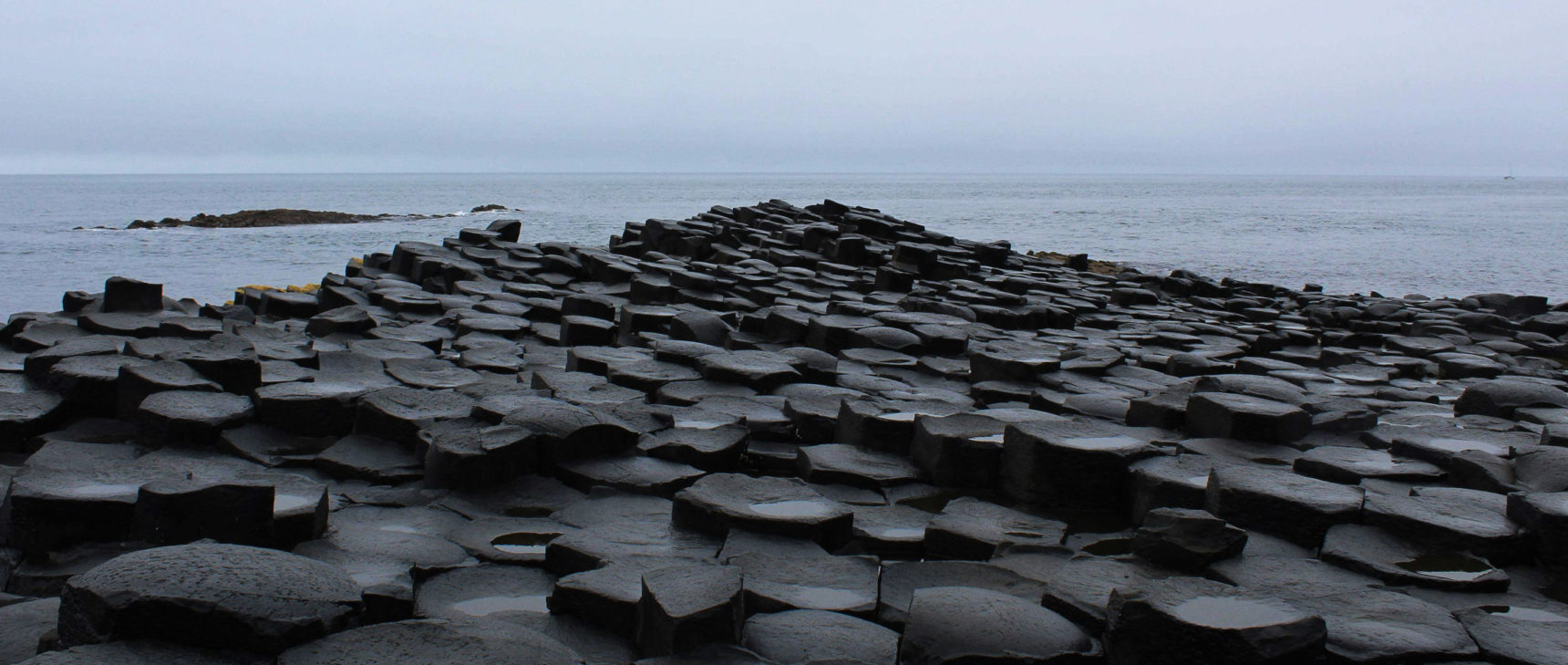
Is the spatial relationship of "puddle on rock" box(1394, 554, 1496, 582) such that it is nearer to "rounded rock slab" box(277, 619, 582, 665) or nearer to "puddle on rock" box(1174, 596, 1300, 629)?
"puddle on rock" box(1174, 596, 1300, 629)

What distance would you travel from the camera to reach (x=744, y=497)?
9.93 ft

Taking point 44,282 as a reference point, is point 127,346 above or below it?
above

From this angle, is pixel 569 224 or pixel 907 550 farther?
pixel 569 224

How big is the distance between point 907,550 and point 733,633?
914 mm

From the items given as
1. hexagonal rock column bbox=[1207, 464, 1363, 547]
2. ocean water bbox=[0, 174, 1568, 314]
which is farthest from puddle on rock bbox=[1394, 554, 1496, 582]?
ocean water bbox=[0, 174, 1568, 314]

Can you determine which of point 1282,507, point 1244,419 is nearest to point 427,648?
point 1282,507

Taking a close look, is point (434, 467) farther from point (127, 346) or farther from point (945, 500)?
point (127, 346)

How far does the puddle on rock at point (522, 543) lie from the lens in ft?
9.09

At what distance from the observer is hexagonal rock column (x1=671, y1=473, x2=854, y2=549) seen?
→ 280 cm

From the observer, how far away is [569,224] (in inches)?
1346

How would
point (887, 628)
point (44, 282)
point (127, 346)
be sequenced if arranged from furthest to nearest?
1. point (44, 282)
2. point (127, 346)
3. point (887, 628)

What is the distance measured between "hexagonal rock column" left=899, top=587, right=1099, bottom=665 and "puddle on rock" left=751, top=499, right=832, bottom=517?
25.7 inches

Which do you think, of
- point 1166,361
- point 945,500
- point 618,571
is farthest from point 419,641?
point 1166,361

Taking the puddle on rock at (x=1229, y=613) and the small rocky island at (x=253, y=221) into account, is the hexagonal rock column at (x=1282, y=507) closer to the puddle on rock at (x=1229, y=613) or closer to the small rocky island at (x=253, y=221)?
the puddle on rock at (x=1229, y=613)
